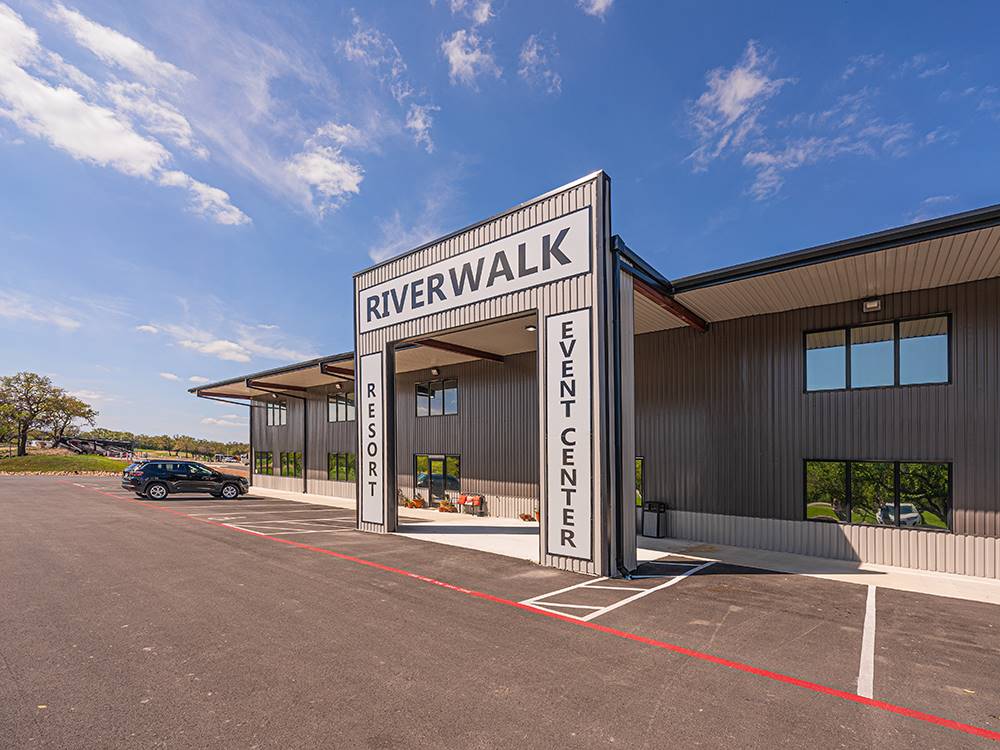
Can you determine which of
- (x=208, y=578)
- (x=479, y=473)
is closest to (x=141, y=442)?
(x=479, y=473)

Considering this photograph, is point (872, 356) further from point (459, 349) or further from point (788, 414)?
point (459, 349)

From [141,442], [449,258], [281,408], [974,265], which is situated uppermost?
[449,258]

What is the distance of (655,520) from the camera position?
13352 mm

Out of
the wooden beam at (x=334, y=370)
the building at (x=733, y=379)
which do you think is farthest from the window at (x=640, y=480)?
the wooden beam at (x=334, y=370)

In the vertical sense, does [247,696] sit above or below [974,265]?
below

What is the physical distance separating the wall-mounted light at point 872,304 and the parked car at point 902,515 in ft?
13.1

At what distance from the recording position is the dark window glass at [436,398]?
20.0 m

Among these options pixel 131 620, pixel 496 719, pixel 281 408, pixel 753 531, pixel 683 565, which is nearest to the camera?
pixel 496 719

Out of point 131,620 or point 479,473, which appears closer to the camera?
point 131,620

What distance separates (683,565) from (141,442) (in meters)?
84.6

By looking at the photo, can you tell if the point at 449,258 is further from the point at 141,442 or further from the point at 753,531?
the point at 141,442

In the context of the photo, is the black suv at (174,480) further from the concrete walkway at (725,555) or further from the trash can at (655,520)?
the trash can at (655,520)

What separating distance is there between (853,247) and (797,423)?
4359 mm

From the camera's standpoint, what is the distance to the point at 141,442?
73.8 meters
